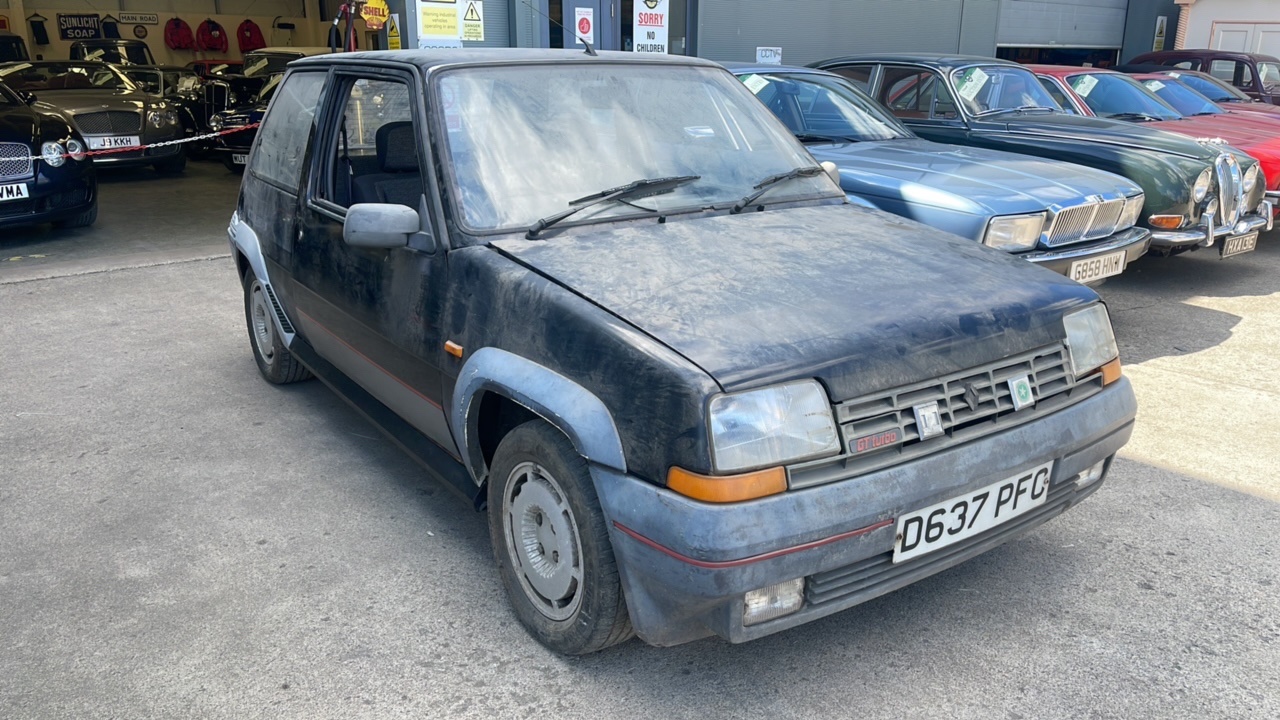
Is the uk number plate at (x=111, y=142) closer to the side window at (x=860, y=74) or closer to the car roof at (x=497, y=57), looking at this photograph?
the side window at (x=860, y=74)

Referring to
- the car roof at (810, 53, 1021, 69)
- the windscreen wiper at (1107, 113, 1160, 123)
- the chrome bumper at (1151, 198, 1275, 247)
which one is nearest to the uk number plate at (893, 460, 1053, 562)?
the chrome bumper at (1151, 198, 1275, 247)

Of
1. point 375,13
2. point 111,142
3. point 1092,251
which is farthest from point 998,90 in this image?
point 111,142

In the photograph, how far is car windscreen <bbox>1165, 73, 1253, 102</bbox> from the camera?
11.2 metres

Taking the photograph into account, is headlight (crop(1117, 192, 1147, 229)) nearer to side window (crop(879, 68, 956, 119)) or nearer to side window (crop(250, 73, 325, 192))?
side window (crop(879, 68, 956, 119))

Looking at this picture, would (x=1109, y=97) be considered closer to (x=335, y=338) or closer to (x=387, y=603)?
(x=335, y=338)

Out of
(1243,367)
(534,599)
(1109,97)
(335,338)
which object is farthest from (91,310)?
(1109,97)

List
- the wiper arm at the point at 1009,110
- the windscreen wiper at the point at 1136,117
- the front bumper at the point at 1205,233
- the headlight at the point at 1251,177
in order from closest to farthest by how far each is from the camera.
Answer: the front bumper at the point at 1205,233 → the headlight at the point at 1251,177 → the wiper arm at the point at 1009,110 → the windscreen wiper at the point at 1136,117

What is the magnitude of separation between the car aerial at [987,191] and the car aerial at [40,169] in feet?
19.3

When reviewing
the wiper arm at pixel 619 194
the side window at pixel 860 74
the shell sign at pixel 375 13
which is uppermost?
the shell sign at pixel 375 13

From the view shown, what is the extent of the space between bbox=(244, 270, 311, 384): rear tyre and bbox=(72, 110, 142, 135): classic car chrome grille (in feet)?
28.0

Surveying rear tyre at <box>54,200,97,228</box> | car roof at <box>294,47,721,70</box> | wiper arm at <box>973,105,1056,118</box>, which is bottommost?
rear tyre at <box>54,200,97,228</box>

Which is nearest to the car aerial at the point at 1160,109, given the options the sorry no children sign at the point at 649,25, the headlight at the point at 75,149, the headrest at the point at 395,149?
the sorry no children sign at the point at 649,25

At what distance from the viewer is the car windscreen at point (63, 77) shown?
1314 centimetres

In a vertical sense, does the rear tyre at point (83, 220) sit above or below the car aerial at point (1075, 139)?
below
